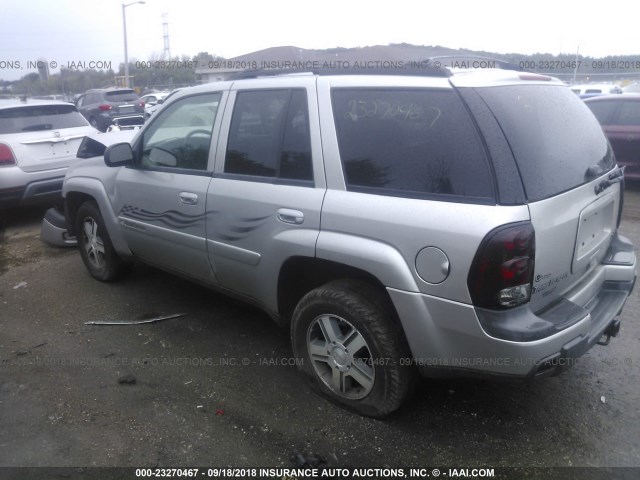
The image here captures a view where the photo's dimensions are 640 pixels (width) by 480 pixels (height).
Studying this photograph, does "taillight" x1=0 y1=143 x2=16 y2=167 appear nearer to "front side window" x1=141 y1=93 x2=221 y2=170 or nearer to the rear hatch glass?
"front side window" x1=141 y1=93 x2=221 y2=170

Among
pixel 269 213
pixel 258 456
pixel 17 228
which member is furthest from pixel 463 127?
pixel 17 228

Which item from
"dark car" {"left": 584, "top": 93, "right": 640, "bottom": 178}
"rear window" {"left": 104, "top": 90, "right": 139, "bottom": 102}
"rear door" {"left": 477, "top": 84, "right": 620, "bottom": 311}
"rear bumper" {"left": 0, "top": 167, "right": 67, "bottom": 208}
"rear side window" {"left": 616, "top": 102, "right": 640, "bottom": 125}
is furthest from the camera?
"rear window" {"left": 104, "top": 90, "right": 139, "bottom": 102}

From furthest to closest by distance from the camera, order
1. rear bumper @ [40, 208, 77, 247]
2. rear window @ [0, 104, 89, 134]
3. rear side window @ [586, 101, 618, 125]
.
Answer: rear side window @ [586, 101, 618, 125], rear window @ [0, 104, 89, 134], rear bumper @ [40, 208, 77, 247]

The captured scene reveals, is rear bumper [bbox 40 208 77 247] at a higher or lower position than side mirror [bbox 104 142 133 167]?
lower

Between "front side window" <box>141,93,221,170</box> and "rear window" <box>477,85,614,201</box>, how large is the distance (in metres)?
1.96

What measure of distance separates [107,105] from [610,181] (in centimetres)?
1894

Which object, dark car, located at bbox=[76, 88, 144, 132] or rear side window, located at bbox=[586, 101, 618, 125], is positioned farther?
dark car, located at bbox=[76, 88, 144, 132]

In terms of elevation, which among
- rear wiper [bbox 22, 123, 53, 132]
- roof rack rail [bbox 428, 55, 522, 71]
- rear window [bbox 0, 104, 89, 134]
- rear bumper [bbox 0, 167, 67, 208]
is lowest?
rear bumper [bbox 0, 167, 67, 208]

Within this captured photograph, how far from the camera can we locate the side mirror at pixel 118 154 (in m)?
4.08

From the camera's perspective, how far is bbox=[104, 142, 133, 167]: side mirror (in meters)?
4.08

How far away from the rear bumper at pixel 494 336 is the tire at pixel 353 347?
133 mm

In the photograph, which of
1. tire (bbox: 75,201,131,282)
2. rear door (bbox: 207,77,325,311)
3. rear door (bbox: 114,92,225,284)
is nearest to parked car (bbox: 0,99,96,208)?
tire (bbox: 75,201,131,282)

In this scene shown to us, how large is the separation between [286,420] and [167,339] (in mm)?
1398

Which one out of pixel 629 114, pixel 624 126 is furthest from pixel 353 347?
pixel 629 114
